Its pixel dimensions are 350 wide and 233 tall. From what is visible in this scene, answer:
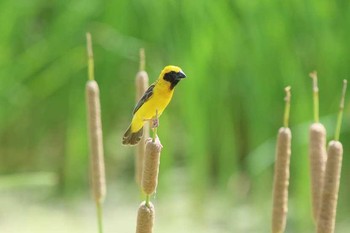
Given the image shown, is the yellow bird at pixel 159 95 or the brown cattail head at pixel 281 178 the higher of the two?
the brown cattail head at pixel 281 178

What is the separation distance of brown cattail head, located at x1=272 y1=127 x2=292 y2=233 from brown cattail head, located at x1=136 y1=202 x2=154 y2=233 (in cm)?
32

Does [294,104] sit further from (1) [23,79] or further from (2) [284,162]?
(2) [284,162]

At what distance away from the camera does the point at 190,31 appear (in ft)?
9.98

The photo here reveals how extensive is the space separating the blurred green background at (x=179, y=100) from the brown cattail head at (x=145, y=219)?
2.03 meters

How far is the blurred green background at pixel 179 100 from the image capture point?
123 inches

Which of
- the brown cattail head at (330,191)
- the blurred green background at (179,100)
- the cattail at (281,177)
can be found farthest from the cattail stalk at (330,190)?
the blurred green background at (179,100)

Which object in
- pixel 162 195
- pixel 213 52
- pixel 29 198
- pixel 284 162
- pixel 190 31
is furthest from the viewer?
pixel 29 198

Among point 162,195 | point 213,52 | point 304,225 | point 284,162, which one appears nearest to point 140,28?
point 213,52

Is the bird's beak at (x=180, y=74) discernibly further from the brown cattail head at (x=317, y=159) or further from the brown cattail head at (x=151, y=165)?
the brown cattail head at (x=317, y=159)

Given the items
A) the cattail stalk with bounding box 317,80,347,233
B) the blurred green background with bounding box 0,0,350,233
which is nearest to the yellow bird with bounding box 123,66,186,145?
the cattail stalk with bounding box 317,80,347,233

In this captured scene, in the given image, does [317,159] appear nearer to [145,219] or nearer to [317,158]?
[317,158]

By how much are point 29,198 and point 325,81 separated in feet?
4.27

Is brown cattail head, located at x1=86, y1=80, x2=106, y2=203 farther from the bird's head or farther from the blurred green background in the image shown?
the blurred green background

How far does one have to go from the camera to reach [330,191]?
1.10m
